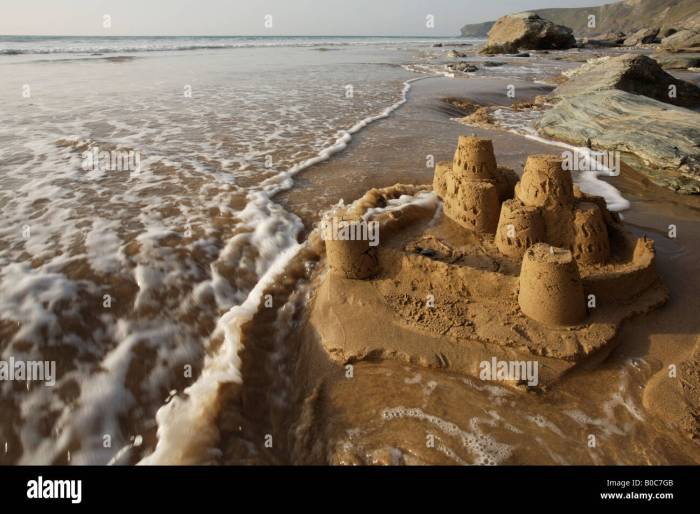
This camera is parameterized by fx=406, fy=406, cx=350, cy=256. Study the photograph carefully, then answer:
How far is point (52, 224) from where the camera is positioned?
4.15 metres

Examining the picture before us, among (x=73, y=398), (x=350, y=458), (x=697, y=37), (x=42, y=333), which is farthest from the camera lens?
(x=697, y=37)

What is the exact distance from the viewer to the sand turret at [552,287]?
2.43 m

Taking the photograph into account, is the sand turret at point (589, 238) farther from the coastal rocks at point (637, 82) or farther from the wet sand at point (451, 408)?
the coastal rocks at point (637, 82)

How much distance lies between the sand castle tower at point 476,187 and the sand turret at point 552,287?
821mm

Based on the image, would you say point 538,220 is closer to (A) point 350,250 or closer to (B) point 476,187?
(B) point 476,187

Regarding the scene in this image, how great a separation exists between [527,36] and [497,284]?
35662mm

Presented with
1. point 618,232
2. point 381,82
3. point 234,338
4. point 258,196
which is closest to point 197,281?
point 234,338

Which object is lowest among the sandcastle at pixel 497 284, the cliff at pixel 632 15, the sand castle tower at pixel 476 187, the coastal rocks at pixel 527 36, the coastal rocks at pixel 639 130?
the sandcastle at pixel 497 284

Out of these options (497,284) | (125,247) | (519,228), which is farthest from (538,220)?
(125,247)

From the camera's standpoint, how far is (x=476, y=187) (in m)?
3.39

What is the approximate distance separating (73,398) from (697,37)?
29.5 m

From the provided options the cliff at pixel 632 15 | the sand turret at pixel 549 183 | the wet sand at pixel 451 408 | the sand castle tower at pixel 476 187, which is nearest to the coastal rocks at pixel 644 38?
the cliff at pixel 632 15
